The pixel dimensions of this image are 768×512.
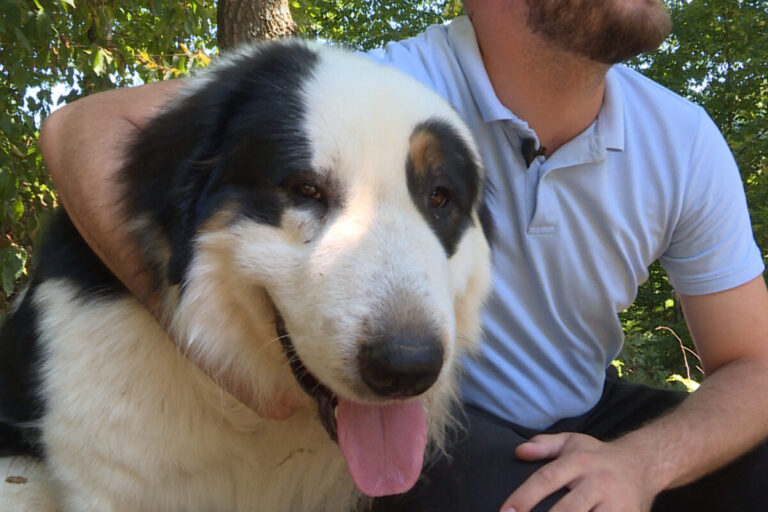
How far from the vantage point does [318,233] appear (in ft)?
5.23

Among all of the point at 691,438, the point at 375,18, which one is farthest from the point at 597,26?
the point at 375,18

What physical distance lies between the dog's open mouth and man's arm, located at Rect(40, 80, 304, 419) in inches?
8.2

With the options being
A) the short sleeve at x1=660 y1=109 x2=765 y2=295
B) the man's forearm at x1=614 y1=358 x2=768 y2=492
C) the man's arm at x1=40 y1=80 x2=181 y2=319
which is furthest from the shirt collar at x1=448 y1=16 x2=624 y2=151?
the man's arm at x1=40 y1=80 x2=181 y2=319

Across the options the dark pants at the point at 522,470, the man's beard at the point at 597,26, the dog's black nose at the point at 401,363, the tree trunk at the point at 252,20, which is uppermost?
the tree trunk at the point at 252,20

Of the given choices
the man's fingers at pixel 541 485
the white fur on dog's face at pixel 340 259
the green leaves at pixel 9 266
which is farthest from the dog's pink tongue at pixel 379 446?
the green leaves at pixel 9 266

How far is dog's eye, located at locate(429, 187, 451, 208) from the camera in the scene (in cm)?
180

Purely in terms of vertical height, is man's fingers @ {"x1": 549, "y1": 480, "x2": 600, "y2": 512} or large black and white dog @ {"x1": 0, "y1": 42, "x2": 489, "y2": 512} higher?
large black and white dog @ {"x1": 0, "y1": 42, "x2": 489, "y2": 512}

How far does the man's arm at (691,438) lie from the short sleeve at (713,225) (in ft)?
0.21

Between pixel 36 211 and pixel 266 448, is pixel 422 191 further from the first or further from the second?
pixel 36 211

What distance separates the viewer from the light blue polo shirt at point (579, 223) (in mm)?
2373

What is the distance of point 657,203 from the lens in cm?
240

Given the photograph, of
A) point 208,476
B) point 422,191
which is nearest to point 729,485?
point 422,191

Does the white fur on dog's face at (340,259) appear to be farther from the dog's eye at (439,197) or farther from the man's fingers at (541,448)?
the man's fingers at (541,448)

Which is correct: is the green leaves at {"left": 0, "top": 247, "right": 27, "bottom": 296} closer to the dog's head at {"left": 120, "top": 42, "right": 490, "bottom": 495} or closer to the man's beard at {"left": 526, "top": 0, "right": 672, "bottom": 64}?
the dog's head at {"left": 120, "top": 42, "right": 490, "bottom": 495}
